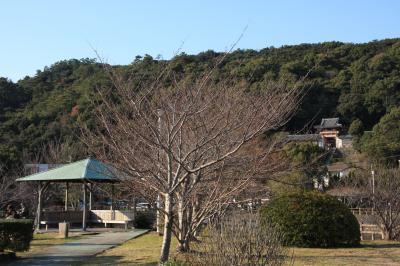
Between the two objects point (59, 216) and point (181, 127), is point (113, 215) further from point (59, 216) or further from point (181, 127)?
point (181, 127)

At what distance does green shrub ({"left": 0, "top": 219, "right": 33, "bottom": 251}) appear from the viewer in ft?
50.0

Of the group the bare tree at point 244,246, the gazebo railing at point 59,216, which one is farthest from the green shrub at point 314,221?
the gazebo railing at point 59,216

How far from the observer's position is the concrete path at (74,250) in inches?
558

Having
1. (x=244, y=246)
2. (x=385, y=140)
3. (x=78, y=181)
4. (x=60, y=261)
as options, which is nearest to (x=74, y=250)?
(x=60, y=261)

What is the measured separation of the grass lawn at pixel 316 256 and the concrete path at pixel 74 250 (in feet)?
1.61

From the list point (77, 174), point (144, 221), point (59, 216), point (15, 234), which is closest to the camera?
point (15, 234)

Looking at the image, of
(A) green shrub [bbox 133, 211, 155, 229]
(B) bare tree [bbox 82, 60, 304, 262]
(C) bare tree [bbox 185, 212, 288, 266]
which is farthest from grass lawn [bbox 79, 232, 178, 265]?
(A) green shrub [bbox 133, 211, 155, 229]

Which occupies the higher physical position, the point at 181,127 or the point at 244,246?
the point at 181,127

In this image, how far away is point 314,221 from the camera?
1614 centimetres

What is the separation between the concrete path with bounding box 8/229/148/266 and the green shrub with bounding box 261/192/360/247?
503 centimetres

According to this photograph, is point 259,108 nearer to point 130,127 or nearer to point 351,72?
point 130,127

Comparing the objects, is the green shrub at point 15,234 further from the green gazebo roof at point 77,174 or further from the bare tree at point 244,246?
the green gazebo roof at point 77,174

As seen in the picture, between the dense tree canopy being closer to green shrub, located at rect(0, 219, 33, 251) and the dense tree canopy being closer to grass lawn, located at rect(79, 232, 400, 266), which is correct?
grass lawn, located at rect(79, 232, 400, 266)

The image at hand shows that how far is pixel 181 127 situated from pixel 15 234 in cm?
697
